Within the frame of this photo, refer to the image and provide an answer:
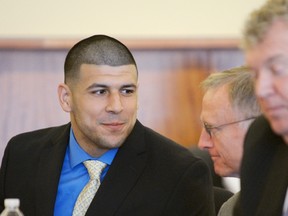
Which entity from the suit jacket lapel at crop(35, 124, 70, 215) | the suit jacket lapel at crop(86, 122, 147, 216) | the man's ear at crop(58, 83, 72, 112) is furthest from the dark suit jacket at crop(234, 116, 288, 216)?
the man's ear at crop(58, 83, 72, 112)

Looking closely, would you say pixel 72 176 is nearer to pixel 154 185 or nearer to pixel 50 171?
pixel 50 171

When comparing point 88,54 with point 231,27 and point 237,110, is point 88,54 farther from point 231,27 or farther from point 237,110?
point 231,27

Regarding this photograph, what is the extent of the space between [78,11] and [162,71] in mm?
647

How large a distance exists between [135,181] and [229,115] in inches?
17.8

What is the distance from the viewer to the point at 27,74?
15.4 ft

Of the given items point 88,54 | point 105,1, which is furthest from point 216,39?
point 88,54

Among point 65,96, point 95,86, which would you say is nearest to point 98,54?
point 95,86

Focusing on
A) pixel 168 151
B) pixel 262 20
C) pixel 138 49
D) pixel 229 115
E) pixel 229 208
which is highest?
pixel 262 20

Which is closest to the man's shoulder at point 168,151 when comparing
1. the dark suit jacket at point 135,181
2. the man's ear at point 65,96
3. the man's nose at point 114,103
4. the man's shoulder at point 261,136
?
the dark suit jacket at point 135,181

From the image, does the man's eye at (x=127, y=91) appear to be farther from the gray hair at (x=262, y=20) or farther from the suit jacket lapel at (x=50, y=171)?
the gray hair at (x=262, y=20)

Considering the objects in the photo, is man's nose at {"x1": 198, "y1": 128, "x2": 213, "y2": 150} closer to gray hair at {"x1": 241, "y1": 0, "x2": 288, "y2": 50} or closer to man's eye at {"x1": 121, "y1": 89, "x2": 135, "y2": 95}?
man's eye at {"x1": 121, "y1": 89, "x2": 135, "y2": 95}

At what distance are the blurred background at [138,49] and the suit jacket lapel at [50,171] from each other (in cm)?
134

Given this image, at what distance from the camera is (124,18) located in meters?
4.67

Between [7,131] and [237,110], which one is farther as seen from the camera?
[7,131]
